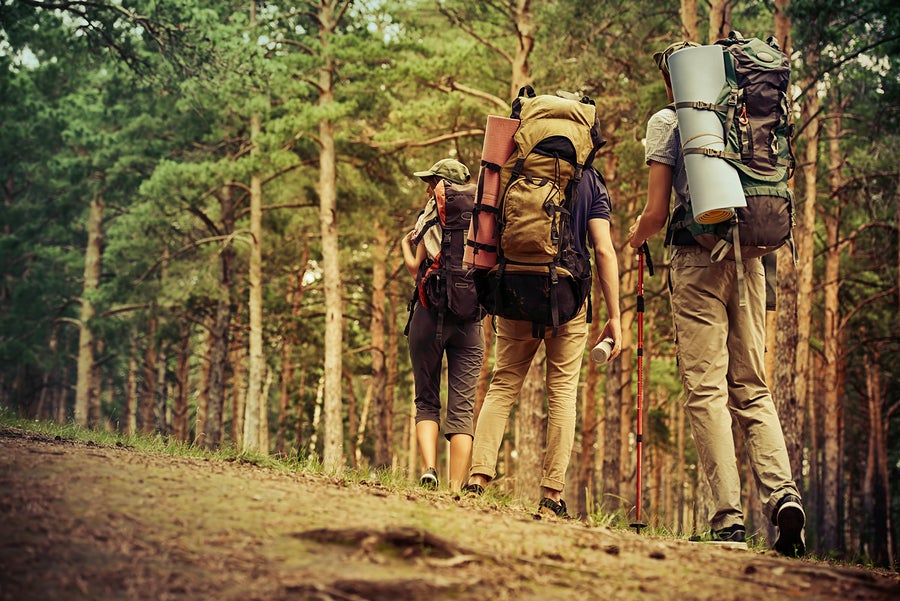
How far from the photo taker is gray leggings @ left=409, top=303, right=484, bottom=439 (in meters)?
5.76

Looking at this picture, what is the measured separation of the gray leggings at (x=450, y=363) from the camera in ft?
18.9

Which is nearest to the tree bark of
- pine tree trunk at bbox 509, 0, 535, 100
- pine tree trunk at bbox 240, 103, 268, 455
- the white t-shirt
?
pine tree trunk at bbox 240, 103, 268, 455

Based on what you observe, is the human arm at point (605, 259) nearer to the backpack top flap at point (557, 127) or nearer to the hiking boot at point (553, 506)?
the backpack top flap at point (557, 127)

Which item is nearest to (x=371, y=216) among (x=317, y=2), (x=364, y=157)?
(x=364, y=157)

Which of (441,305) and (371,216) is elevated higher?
(371,216)

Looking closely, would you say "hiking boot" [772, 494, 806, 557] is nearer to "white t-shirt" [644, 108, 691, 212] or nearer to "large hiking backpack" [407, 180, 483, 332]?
"white t-shirt" [644, 108, 691, 212]

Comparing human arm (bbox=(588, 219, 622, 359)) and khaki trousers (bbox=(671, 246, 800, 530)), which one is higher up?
human arm (bbox=(588, 219, 622, 359))

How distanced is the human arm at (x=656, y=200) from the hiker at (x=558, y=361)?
34cm

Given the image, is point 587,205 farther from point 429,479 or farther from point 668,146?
point 429,479

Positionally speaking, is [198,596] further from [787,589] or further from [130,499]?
[787,589]

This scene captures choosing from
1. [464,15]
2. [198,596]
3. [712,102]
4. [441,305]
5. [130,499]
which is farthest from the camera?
[464,15]

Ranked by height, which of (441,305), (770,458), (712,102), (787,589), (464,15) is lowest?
(787,589)

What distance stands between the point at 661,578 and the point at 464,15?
17503mm

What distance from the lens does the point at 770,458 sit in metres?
4.50
